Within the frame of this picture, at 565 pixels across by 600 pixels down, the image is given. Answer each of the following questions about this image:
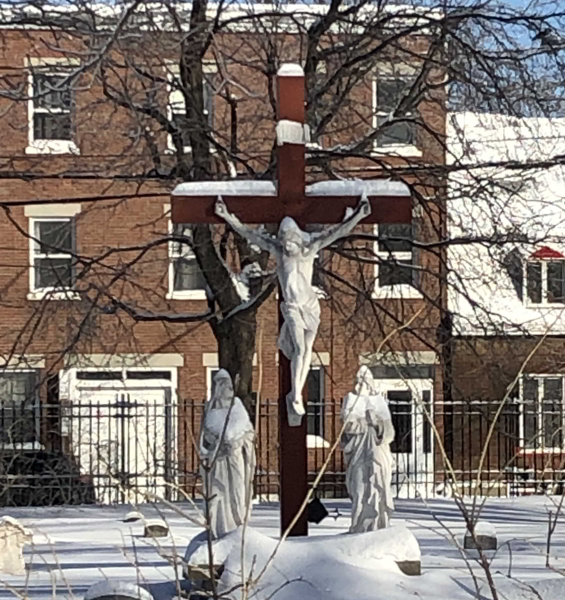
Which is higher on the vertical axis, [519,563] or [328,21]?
[328,21]

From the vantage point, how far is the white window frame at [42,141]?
15555mm

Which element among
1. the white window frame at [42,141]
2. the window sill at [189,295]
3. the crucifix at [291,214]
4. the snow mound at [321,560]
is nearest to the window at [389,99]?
the white window frame at [42,141]

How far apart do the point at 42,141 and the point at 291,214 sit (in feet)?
37.6

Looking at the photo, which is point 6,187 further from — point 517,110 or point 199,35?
point 517,110

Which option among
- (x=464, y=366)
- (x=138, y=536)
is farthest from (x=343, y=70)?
(x=464, y=366)

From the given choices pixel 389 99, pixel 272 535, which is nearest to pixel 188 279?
pixel 389 99

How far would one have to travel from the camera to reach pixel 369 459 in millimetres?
9406

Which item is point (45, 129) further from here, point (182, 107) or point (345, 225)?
point (345, 225)

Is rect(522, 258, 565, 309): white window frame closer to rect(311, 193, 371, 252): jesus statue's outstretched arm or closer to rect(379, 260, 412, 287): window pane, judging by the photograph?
rect(379, 260, 412, 287): window pane

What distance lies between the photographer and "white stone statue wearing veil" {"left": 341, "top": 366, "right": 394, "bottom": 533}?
9250 mm

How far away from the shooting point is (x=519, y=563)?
10.6 meters

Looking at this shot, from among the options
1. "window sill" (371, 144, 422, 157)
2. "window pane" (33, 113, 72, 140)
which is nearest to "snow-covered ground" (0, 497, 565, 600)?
"window sill" (371, 144, 422, 157)

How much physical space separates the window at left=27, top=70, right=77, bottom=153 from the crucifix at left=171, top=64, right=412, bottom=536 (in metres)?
3.92

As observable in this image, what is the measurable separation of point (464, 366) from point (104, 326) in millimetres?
6361
